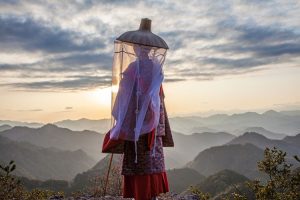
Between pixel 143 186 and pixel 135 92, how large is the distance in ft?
4.94

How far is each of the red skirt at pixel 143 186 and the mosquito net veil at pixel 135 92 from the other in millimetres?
666

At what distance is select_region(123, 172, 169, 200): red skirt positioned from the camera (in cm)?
598

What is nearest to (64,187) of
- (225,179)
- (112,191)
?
(225,179)

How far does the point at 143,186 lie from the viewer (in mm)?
6000

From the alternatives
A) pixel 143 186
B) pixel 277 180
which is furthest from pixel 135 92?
pixel 277 180

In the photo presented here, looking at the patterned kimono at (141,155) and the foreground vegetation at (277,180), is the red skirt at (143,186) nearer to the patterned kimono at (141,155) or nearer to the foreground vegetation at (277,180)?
the patterned kimono at (141,155)

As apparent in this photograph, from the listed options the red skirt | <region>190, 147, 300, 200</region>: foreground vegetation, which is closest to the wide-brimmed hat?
the red skirt

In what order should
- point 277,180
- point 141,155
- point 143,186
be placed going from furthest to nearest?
point 277,180
point 141,155
point 143,186

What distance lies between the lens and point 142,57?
244 inches

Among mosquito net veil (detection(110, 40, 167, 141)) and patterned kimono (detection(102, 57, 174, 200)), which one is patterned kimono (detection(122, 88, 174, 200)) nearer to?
patterned kimono (detection(102, 57, 174, 200))

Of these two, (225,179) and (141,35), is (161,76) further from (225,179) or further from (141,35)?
(225,179)

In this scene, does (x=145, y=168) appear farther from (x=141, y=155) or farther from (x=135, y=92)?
(x=135, y=92)

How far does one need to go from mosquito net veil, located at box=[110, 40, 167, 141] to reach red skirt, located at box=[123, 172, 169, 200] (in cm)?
67

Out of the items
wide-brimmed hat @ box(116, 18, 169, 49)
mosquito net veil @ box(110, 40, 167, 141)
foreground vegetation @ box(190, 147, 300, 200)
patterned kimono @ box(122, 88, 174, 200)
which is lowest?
foreground vegetation @ box(190, 147, 300, 200)
